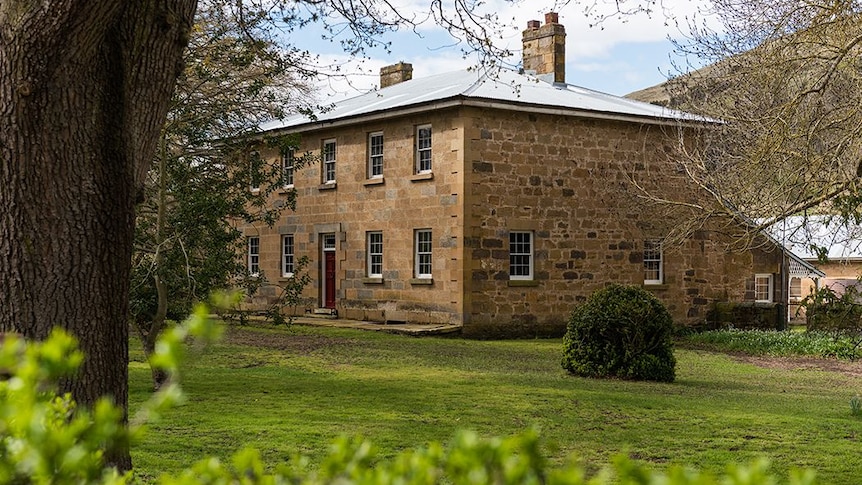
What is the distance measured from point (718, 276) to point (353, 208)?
36.6 ft

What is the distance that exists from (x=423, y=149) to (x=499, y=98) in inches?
104

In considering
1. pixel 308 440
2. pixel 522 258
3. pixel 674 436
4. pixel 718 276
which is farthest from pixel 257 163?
pixel 718 276

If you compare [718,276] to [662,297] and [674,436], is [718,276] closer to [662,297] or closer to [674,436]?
[662,297]

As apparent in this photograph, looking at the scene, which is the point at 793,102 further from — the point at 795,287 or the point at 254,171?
the point at 795,287

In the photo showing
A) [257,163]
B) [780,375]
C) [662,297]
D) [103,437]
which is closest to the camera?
[103,437]

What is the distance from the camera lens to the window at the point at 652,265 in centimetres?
3075

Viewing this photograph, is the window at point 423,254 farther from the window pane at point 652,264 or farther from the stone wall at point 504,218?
the window pane at point 652,264

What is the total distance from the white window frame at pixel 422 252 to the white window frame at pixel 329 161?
4278 mm

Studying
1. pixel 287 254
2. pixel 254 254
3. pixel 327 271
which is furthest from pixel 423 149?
pixel 254 254

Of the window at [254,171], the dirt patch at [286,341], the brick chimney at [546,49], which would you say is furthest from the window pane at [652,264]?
the window at [254,171]

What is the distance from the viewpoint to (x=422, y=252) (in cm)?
2878

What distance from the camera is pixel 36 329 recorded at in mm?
6258

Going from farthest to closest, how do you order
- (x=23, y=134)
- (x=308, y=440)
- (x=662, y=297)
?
(x=662, y=297), (x=308, y=440), (x=23, y=134)

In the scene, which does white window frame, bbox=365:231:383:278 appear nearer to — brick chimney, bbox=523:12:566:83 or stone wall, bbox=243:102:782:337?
stone wall, bbox=243:102:782:337
